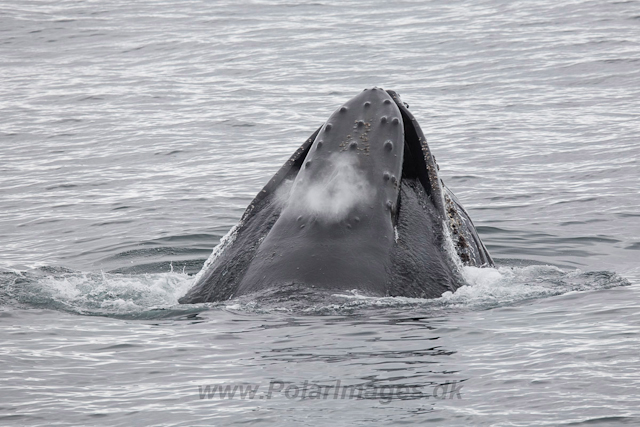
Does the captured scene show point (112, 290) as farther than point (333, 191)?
Yes

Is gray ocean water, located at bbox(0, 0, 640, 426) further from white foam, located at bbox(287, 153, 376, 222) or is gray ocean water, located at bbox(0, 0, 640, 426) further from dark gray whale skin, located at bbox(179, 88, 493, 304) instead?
white foam, located at bbox(287, 153, 376, 222)

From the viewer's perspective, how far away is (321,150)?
26.9ft

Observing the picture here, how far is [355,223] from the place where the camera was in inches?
306

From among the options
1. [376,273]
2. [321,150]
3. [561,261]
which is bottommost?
[561,261]

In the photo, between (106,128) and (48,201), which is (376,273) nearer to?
(48,201)

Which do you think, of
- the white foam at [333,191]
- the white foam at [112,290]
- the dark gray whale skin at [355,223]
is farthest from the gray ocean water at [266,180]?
the white foam at [333,191]

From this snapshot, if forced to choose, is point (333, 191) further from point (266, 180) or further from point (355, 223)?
point (266, 180)

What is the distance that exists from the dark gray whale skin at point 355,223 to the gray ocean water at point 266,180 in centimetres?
20

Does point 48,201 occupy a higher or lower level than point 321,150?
lower


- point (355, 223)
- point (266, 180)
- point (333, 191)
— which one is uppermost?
point (333, 191)

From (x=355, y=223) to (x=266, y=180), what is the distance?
10.6m

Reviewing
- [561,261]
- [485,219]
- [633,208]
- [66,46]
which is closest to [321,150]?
[561,261]

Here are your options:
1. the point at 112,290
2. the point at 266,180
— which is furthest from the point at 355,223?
the point at 266,180

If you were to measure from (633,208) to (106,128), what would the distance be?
44.2ft
